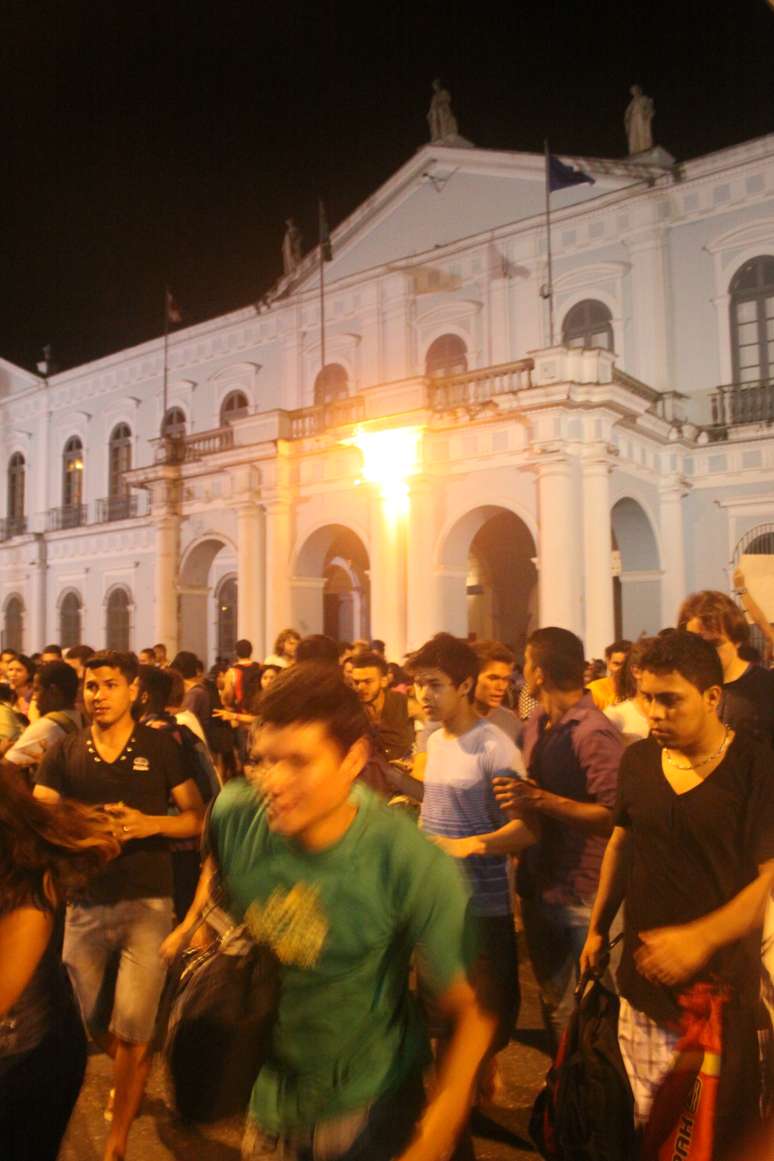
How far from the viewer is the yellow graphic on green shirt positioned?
221 centimetres

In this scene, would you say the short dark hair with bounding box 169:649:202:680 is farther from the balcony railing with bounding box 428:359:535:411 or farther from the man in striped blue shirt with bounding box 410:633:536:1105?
the balcony railing with bounding box 428:359:535:411

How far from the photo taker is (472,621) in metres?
22.1

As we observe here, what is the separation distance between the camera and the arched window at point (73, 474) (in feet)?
101

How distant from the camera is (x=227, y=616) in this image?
2561cm

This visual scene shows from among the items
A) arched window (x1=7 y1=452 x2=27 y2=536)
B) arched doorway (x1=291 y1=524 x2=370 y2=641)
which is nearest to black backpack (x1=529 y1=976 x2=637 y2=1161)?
arched doorway (x1=291 y1=524 x2=370 y2=641)

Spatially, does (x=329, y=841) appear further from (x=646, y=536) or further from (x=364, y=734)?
(x=646, y=536)

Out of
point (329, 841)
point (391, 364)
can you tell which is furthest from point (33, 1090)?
point (391, 364)

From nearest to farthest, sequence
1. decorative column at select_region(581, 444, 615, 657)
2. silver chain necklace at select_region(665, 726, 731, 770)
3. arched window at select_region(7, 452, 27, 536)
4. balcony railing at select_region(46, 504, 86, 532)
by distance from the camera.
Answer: silver chain necklace at select_region(665, 726, 731, 770), decorative column at select_region(581, 444, 615, 657), balcony railing at select_region(46, 504, 86, 532), arched window at select_region(7, 452, 27, 536)

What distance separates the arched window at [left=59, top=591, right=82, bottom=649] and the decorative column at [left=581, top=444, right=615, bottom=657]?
19092 mm

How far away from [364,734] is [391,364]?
20448 millimetres

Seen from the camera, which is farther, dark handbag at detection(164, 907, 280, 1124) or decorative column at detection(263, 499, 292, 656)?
decorative column at detection(263, 499, 292, 656)

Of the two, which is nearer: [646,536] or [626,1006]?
[626,1006]

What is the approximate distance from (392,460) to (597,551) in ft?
12.6

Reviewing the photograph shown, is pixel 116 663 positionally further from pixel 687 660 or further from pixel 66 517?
pixel 66 517
